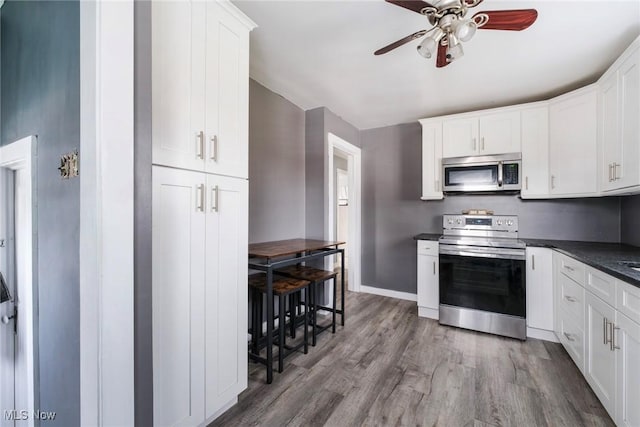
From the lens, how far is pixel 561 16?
1.73 meters

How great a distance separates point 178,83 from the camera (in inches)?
52.2

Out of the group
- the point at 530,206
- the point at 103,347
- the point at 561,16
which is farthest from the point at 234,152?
the point at 530,206

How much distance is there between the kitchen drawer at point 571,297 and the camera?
1.98 meters

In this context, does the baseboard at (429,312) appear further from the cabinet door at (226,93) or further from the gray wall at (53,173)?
the gray wall at (53,173)

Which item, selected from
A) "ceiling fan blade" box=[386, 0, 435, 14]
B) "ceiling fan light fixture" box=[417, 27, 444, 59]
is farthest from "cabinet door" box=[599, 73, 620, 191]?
"ceiling fan blade" box=[386, 0, 435, 14]

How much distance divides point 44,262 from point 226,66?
4.64ft

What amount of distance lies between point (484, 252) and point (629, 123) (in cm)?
142

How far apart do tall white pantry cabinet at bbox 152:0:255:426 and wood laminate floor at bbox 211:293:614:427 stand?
40 centimetres

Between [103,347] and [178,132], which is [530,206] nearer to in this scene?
[178,132]

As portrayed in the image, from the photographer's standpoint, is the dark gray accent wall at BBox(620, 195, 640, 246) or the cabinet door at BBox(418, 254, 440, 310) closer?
the dark gray accent wall at BBox(620, 195, 640, 246)

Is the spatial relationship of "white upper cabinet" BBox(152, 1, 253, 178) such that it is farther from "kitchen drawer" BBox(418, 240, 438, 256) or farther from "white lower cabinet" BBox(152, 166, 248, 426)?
→ "kitchen drawer" BBox(418, 240, 438, 256)

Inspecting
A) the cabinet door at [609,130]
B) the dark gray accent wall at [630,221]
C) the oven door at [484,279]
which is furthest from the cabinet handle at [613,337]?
the dark gray accent wall at [630,221]

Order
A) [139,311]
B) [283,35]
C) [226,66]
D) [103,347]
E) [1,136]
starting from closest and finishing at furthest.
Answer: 1. [103,347]
2. [139,311]
3. [226,66]
4. [1,136]
5. [283,35]

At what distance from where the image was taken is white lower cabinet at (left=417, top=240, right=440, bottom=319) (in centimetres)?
312
